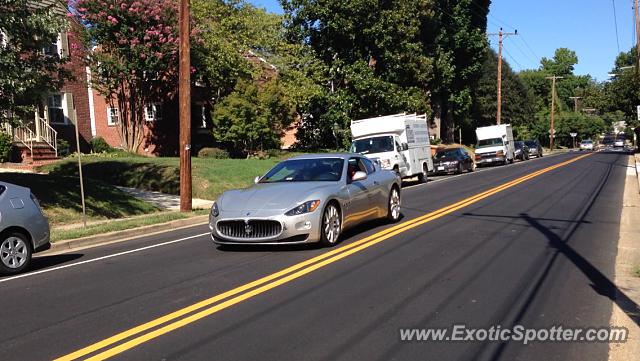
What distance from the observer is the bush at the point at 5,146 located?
73.6ft

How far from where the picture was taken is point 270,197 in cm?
855

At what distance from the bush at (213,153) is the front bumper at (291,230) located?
20.7 metres

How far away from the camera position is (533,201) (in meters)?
14.9

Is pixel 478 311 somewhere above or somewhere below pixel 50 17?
below

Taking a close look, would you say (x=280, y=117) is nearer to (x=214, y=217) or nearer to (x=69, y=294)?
(x=214, y=217)

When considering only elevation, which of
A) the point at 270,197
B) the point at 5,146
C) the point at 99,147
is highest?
the point at 5,146

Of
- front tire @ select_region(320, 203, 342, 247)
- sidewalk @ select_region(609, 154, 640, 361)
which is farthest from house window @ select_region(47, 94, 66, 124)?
sidewalk @ select_region(609, 154, 640, 361)

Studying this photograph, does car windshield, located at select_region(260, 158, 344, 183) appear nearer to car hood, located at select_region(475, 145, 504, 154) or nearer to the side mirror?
the side mirror

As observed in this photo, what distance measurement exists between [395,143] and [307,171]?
40.3 ft

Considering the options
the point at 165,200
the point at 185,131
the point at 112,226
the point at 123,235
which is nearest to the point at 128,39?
the point at 165,200

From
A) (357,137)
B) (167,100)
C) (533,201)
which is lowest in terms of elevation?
(533,201)

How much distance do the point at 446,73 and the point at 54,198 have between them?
28.5 metres

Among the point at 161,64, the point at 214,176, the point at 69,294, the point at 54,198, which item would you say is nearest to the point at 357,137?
the point at 214,176

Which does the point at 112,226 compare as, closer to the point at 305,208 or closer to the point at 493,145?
the point at 305,208
